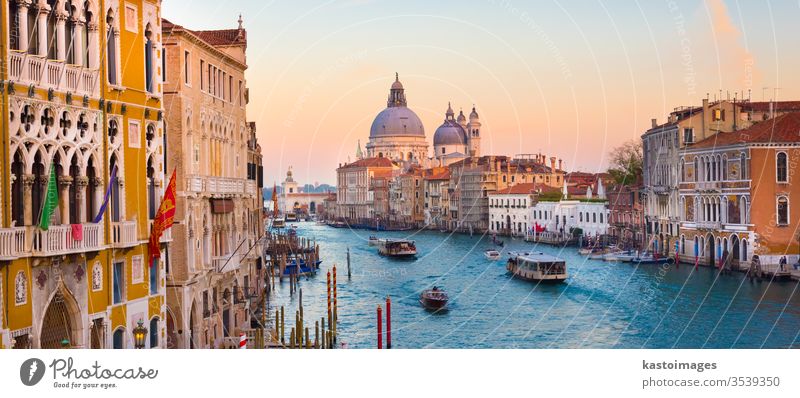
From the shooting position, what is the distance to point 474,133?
38625mm

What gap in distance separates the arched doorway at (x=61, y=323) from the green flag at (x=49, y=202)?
304 mm

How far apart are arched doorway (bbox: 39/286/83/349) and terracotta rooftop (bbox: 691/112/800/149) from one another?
27.1ft

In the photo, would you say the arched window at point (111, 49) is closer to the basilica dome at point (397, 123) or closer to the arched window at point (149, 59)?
the arched window at point (149, 59)

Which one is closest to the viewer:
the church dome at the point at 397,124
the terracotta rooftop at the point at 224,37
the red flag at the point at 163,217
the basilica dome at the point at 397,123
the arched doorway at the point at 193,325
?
the red flag at the point at 163,217

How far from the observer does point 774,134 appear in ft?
36.0

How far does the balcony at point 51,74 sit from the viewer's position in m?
3.69

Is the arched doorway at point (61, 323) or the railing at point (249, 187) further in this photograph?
the railing at point (249, 187)

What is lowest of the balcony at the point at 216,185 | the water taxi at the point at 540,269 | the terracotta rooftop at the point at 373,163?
the water taxi at the point at 540,269

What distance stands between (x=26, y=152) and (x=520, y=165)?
21311 mm

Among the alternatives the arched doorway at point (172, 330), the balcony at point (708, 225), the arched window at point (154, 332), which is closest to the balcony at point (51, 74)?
the arched window at point (154, 332)

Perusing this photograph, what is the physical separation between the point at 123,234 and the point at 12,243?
2.45ft

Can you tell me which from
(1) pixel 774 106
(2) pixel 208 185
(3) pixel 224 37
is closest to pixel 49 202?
(2) pixel 208 185

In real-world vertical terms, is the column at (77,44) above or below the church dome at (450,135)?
below

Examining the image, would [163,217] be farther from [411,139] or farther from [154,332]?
[411,139]
